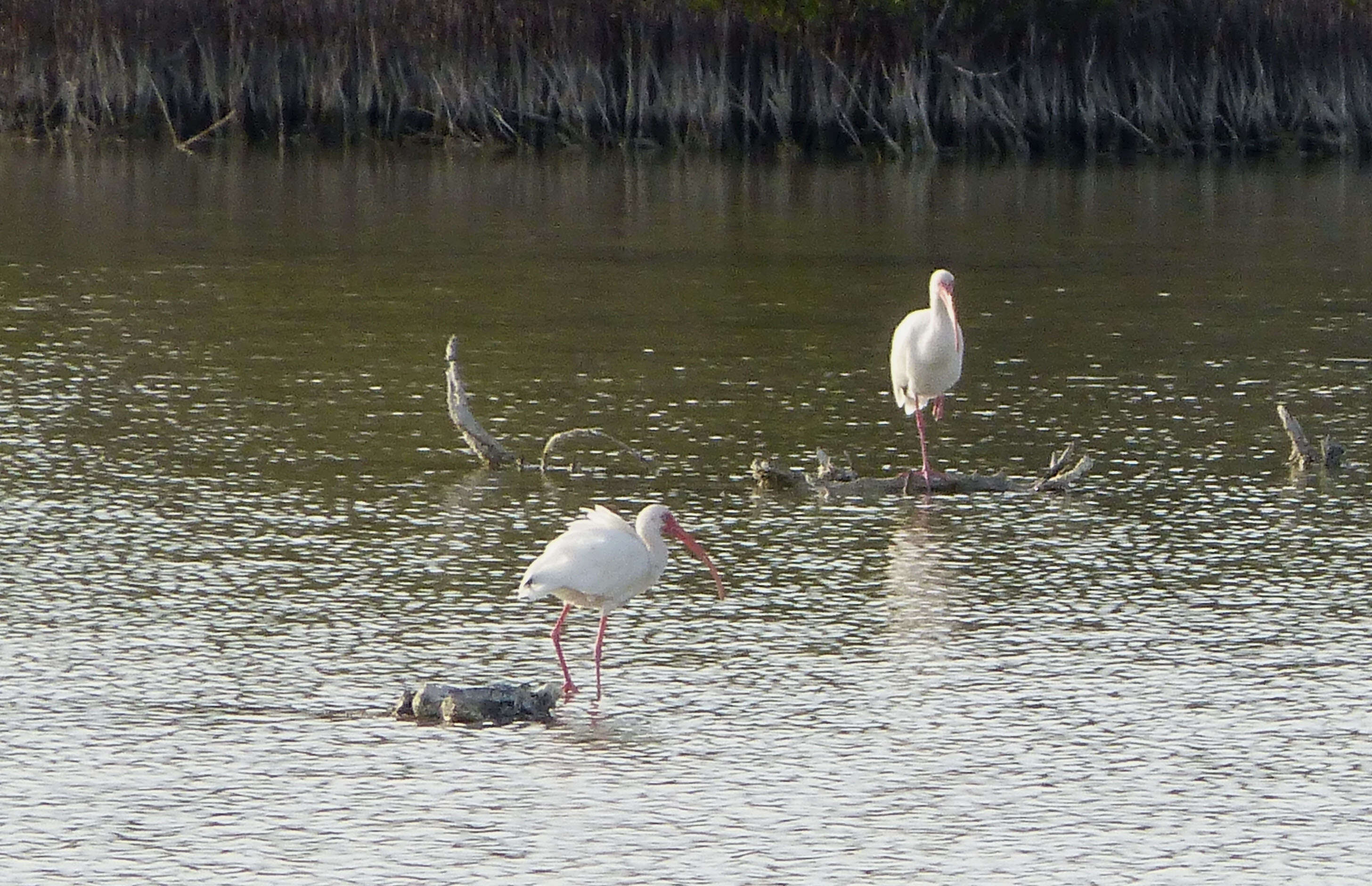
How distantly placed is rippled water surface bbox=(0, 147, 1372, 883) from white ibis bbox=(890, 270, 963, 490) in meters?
0.42

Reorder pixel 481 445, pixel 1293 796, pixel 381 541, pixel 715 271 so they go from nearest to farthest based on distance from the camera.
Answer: pixel 1293 796 < pixel 381 541 < pixel 481 445 < pixel 715 271

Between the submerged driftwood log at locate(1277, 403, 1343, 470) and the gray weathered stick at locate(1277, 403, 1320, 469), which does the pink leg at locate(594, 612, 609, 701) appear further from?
the submerged driftwood log at locate(1277, 403, 1343, 470)

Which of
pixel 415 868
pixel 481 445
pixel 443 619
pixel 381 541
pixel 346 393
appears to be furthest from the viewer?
pixel 346 393

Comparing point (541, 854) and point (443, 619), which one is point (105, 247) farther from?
point (541, 854)

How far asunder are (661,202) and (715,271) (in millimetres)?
7298

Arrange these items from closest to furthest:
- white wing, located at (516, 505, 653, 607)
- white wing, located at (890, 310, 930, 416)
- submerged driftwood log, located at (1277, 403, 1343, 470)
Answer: white wing, located at (516, 505, 653, 607) < submerged driftwood log, located at (1277, 403, 1343, 470) < white wing, located at (890, 310, 930, 416)

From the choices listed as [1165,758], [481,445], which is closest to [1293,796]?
[1165,758]

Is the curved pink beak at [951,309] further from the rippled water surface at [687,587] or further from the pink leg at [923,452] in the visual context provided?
the rippled water surface at [687,587]

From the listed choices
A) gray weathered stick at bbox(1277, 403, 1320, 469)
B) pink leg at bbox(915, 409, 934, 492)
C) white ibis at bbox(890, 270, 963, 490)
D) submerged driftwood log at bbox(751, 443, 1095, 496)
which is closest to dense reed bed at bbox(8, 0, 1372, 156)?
pink leg at bbox(915, 409, 934, 492)

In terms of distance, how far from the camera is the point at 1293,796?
270 inches

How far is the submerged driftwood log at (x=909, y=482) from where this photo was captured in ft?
36.9

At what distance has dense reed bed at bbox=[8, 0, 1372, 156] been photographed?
3750 cm

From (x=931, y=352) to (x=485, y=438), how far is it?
228 cm

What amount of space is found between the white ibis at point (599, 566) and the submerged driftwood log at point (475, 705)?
164mm
